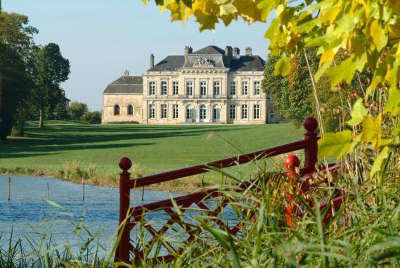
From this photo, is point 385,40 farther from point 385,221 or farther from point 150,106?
point 150,106

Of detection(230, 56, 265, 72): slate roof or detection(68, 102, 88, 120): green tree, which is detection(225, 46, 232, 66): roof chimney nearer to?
detection(230, 56, 265, 72): slate roof

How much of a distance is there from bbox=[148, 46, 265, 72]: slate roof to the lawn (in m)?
34.0

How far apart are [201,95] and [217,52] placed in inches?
200

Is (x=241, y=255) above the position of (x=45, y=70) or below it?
below

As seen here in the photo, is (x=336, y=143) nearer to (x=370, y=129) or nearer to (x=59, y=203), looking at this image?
(x=370, y=129)

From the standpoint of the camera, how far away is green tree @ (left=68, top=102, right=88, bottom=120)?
309 feet

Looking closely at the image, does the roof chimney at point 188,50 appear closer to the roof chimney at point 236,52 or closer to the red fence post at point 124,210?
the roof chimney at point 236,52

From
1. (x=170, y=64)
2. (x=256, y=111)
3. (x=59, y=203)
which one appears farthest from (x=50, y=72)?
(x=59, y=203)

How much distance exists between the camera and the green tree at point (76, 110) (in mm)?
94188

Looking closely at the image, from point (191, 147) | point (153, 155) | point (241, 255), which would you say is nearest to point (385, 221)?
point (241, 255)

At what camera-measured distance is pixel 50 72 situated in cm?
7400

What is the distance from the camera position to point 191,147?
50375mm

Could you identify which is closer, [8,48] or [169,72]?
[8,48]

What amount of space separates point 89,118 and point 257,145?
48569 millimetres
